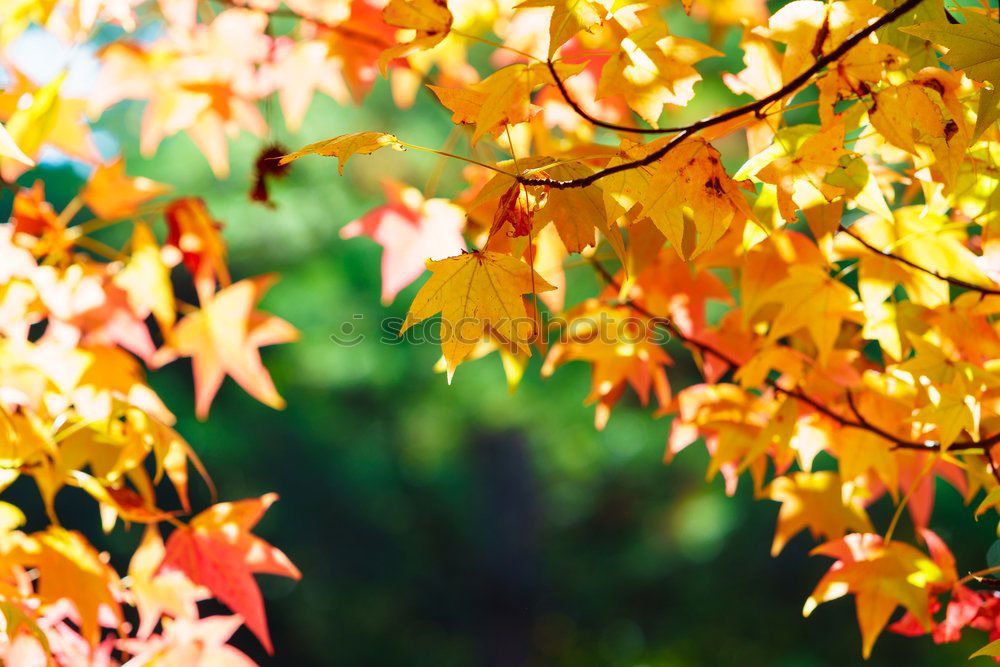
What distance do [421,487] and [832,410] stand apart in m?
4.41

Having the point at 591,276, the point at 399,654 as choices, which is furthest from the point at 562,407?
the point at 399,654

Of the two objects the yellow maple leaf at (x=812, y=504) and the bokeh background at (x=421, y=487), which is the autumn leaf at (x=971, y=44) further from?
the bokeh background at (x=421, y=487)

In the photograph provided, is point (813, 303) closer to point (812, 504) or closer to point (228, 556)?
point (812, 504)

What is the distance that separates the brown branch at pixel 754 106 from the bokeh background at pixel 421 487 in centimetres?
407

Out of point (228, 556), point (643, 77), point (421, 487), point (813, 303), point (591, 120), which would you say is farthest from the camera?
point (421, 487)

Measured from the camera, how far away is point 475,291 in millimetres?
579

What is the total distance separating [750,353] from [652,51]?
0.41 m

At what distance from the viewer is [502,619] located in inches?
199

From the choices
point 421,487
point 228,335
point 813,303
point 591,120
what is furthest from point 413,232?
point 421,487

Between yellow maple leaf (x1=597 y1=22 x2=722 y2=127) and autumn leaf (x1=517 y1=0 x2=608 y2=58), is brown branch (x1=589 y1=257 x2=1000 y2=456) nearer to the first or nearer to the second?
yellow maple leaf (x1=597 y1=22 x2=722 y2=127)

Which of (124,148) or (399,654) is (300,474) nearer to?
(399,654)

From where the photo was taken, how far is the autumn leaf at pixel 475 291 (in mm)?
572

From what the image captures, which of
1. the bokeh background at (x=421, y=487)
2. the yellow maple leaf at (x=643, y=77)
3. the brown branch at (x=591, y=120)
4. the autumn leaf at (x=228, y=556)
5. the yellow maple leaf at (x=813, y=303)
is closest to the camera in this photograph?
the brown branch at (x=591, y=120)

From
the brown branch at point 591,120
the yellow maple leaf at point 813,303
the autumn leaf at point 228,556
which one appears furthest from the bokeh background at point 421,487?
the brown branch at point 591,120
